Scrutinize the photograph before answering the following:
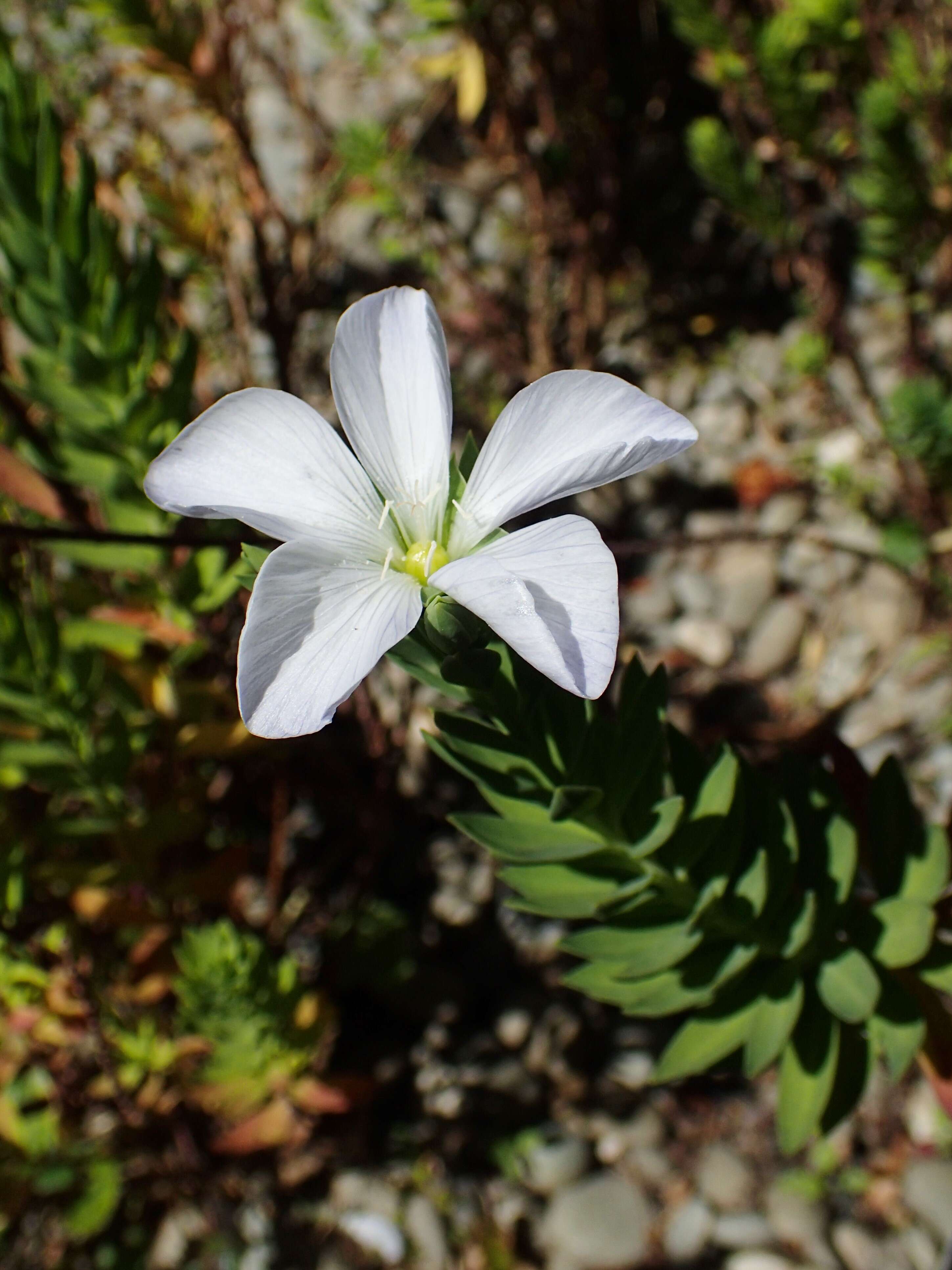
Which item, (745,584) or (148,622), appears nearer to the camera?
(148,622)

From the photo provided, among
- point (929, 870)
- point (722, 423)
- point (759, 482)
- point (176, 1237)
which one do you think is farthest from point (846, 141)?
point (176, 1237)

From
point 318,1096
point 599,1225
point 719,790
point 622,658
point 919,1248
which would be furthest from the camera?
point 622,658

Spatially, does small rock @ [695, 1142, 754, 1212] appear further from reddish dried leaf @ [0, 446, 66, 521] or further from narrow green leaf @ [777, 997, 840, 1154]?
reddish dried leaf @ [0, 446, 66, 521]

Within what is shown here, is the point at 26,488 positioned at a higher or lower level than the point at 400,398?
lower

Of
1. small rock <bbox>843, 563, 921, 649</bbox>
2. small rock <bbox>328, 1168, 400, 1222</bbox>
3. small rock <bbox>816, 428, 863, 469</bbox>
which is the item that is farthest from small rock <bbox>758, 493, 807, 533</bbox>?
small rock <bbox>328, 1168, 400, 1222</bbox>

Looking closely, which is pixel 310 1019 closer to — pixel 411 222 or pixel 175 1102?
pixel 175 1102

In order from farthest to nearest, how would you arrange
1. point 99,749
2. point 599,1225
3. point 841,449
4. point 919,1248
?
point 841,449 → point 599,1225 → point 919,1248 → point 99,749

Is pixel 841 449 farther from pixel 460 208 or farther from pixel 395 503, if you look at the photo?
pixel 395 503

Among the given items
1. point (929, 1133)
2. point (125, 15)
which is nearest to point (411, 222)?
point (125, 15)
